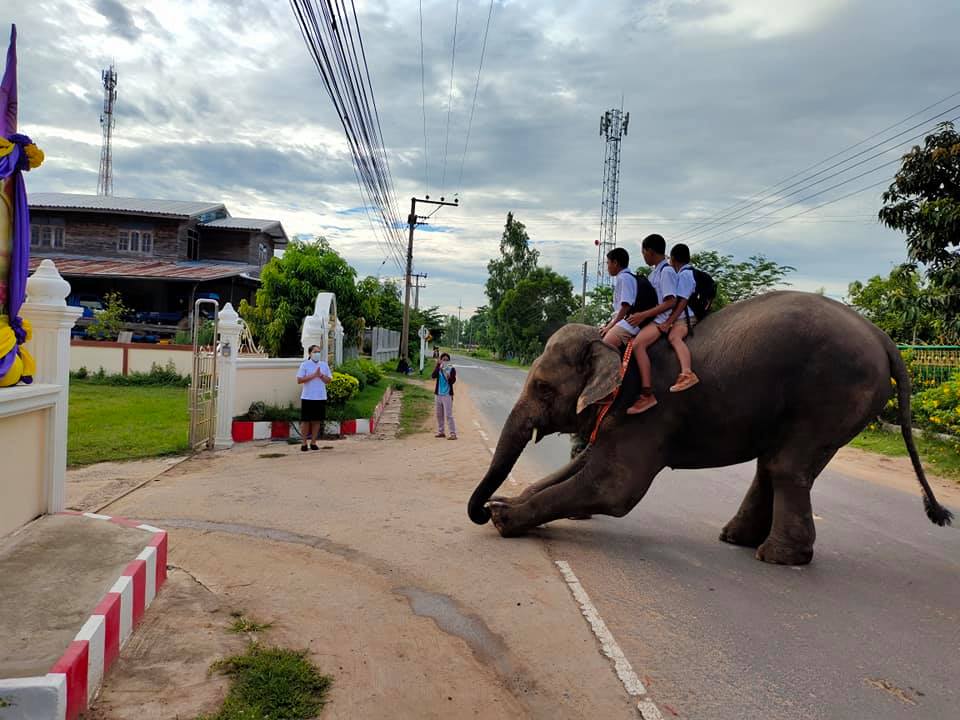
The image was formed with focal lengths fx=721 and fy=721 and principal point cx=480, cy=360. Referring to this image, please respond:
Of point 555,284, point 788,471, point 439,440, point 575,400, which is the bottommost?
point 439,440

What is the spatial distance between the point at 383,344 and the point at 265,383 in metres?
29.2

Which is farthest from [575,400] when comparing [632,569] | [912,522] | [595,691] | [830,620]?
[912,522]

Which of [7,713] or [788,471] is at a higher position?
[788,471]

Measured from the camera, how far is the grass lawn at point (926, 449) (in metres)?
10.7

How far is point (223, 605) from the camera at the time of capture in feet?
14.5

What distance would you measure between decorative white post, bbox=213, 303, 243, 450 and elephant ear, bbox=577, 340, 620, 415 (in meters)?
6.92

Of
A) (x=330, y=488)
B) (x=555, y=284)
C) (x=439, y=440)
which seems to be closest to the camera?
(x=330, y=488)

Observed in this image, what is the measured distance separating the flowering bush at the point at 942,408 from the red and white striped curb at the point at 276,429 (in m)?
9.26

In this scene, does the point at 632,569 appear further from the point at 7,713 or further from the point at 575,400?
the point at 7,713

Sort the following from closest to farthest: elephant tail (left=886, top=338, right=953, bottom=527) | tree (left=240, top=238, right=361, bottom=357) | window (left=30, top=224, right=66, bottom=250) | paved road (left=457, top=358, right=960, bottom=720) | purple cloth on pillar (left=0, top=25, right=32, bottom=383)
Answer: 1. paved road (left=457, top=358, right=960, bottom=720)
2. purple cloth on pillar (left=0, top=25, right=32, bottom=383)
3. elephant tail (left=886, top=338, right=953, bottom=527)
4. tree (left=240, top=238, right=361, bottom=357)
5. window (left=30, top=224, right=66, bottom=250)

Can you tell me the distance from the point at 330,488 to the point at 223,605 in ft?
12.1

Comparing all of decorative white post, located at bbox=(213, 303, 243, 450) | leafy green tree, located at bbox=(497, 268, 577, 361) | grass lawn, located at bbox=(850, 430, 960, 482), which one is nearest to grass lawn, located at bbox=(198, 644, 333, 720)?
decorative white post, located at bbox=(213, 303, 243, 450)

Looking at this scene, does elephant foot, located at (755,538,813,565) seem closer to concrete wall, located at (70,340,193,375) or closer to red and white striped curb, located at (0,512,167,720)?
red and white striped curb, located at (0,512,167,720)

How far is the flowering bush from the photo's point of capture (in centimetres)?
1080
